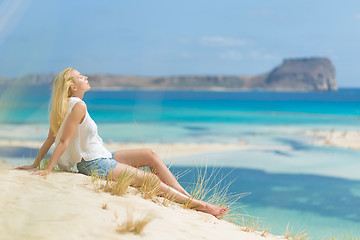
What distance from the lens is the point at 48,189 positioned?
284cm

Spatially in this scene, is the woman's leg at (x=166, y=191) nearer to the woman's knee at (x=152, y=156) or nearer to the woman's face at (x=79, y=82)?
the woman's knee at (x=152, y=156)

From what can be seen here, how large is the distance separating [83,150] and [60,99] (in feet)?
1.47

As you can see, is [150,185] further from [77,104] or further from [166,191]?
[77,104]

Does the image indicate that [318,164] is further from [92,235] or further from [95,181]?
[92,235]

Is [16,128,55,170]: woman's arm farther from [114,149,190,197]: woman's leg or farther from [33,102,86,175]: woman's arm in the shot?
[114,149,190,197]: woman's leg

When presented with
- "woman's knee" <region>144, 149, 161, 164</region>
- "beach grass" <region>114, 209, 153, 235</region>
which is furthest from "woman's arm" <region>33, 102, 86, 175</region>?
"beach grass" <region>114, 209, 153, 235</region>

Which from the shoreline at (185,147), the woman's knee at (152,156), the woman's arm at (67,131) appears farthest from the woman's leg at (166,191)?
the shoreline at (185,147)

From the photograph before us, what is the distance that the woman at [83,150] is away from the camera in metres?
3.19

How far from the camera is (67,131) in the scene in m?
3.15

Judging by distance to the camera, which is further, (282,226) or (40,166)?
(282,226)

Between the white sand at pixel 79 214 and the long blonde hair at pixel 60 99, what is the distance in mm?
419

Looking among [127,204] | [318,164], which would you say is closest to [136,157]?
[127,204]

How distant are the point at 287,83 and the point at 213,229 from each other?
123298 mm

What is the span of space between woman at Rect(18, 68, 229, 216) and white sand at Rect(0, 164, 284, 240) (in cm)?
11
